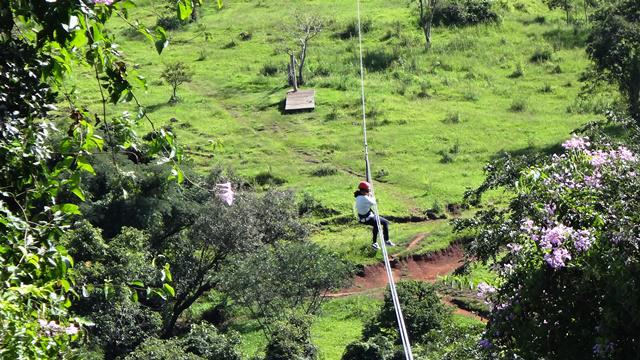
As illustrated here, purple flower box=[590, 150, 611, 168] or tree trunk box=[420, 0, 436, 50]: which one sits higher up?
purple flower box=[590, 150, 611, 168]

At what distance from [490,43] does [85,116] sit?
4959 centimetres

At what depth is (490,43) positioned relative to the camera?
180ft

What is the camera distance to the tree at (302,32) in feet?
167

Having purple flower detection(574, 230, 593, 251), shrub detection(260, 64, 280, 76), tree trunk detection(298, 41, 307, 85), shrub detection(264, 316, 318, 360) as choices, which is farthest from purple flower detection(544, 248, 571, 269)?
shrub detection(260, 64, 280, 76)

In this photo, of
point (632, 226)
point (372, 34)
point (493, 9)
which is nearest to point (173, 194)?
point (632, 226)

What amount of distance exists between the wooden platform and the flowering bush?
114 ft

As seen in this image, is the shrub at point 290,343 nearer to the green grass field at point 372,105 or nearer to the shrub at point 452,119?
the green grass field at point 372,105

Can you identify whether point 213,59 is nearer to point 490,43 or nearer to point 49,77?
point 490,43

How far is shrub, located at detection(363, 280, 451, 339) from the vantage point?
25797mm

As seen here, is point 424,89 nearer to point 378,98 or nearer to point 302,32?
point 378,98

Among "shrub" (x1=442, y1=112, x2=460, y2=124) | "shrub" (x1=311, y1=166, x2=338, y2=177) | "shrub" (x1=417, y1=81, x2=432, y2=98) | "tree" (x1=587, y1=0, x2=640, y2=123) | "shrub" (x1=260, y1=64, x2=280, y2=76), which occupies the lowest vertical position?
"shrub" (x1=311, y1=166, x2=338, y2=177)

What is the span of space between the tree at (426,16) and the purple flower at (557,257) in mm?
44402

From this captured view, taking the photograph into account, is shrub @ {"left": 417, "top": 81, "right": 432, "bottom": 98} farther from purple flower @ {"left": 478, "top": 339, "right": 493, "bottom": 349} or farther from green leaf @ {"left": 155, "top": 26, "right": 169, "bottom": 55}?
green leaf @ {"left": 155, "top": 26, "right": 169, "bottom": 55}

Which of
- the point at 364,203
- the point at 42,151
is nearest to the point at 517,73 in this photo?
the point at 364,203
